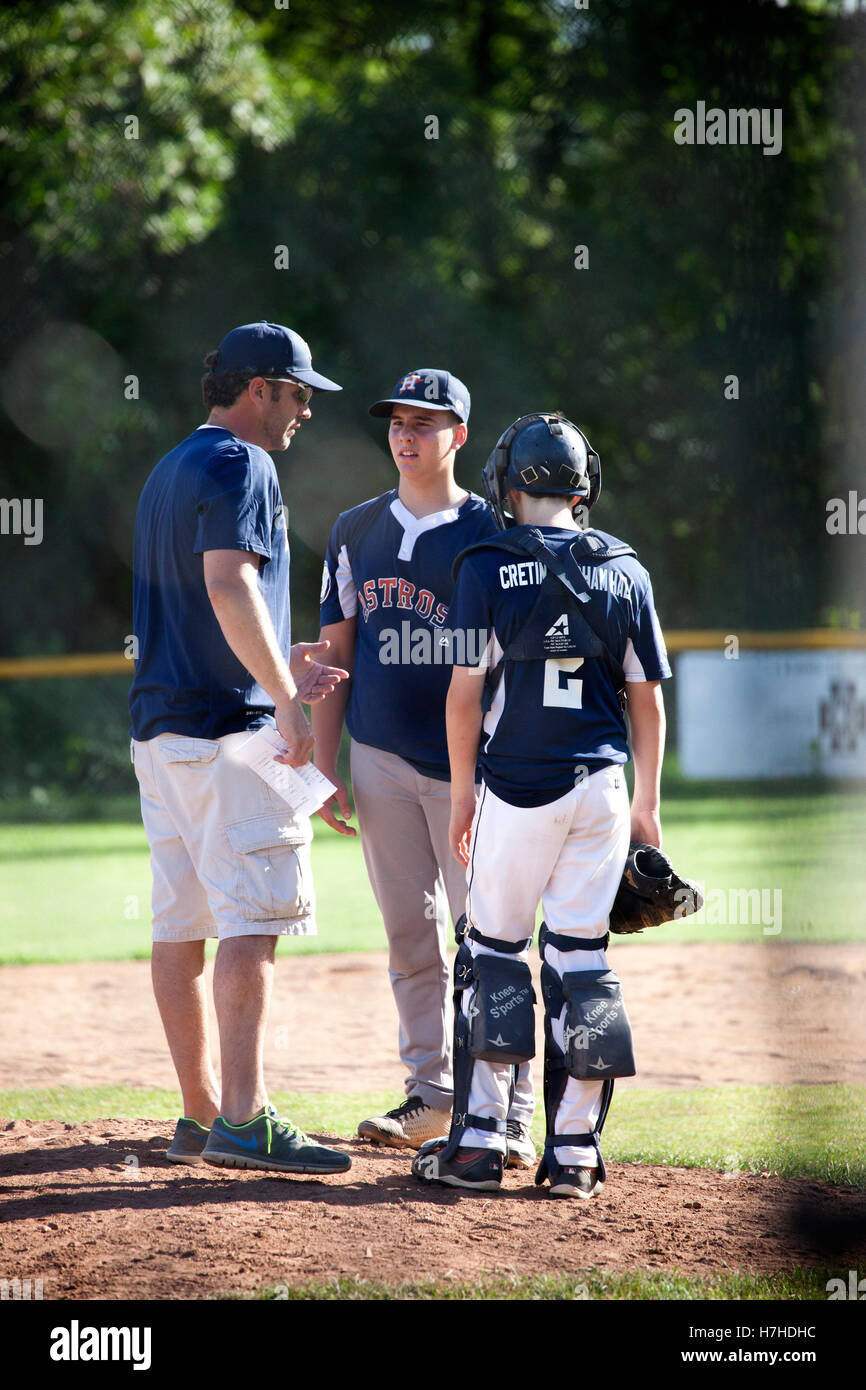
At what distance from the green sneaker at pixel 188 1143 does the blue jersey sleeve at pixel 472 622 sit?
1.37m

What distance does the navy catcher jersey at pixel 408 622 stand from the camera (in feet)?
12.6

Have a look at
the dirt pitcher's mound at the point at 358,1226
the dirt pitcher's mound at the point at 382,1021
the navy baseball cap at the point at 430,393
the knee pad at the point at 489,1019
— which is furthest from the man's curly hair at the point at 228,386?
the dirt pitcher's mound at the point at 382,1021

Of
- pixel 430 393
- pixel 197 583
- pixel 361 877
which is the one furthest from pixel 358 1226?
pixel 361 877

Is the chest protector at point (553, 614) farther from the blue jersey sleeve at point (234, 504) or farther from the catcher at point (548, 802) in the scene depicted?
the blue jersey sleeve at point (234, 504)

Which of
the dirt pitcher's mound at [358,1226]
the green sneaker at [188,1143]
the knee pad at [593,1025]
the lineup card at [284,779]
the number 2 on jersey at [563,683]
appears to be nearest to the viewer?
the dirt pitcher's mound at [358,1226]

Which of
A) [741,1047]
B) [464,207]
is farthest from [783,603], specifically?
[464,207]

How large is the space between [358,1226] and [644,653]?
56.1 inches

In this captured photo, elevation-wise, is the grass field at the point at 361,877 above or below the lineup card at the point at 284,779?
below

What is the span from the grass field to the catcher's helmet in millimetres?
2870

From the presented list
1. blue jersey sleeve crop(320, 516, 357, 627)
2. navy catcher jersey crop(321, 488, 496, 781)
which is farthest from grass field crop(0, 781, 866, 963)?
blue jersey sleeve crop(320, 516, 357, 627)

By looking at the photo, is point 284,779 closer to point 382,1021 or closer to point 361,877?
point 382,1021

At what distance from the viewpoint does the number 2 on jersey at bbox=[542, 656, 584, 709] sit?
3.20 meters

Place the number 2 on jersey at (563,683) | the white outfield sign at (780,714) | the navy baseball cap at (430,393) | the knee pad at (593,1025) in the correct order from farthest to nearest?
the white outfield sign at (780,714) → the navy baseball cap at (430,393) → the number 2 on jersey at (563,683) → the knee pad at (593,1025)

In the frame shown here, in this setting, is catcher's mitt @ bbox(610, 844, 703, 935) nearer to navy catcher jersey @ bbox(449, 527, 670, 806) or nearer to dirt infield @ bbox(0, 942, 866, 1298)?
navy catcher jersey @ bbox(449, 527, 670, 806)
